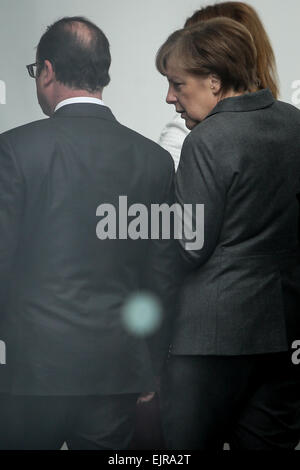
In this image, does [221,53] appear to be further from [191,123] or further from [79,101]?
[79,101]

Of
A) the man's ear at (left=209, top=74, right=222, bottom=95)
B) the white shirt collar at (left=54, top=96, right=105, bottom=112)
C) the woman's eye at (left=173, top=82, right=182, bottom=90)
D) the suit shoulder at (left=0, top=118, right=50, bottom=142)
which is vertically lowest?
the suit shoulder at (left=0, top=118, right=50, bottom=142)

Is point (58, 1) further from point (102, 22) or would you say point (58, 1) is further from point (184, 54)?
point (184, 54)

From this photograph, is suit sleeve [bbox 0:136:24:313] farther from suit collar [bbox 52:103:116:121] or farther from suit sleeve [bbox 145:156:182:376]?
suit sleeve [bbox 145:156:182:376]

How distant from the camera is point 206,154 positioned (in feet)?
6.12

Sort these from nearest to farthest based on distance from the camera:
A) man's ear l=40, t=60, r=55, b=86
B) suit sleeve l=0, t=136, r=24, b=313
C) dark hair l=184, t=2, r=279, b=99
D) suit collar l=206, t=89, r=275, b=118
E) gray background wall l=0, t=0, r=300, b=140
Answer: suit sleeve l=0, t=136, r=24, b=313, suit collar l=206, t=89, r=275, b=118, man's ear l=40, t=60, r=55, b=86, dark hair l=184, t=2, r=279, b=99, gray background wall l=0, t=0, r=300, b=140

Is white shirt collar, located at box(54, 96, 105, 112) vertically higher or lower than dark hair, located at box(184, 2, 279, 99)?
lower

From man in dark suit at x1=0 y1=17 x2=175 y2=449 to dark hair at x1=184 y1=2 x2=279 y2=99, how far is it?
16.2 inches

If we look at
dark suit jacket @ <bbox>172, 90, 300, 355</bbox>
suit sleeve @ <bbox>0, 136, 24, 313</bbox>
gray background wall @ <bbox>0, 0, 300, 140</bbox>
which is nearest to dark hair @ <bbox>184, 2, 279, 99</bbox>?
dark suit jacket @ <bbox>172, 90, 300, 355</bbox>

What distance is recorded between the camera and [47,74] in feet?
6.69

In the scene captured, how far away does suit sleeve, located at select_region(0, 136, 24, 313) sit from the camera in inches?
70.9

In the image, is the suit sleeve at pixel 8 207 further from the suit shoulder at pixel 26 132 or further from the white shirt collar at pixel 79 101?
the white shirt collar at pixel 79 101

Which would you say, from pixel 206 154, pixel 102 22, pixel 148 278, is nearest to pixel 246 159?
pixel 206 154
